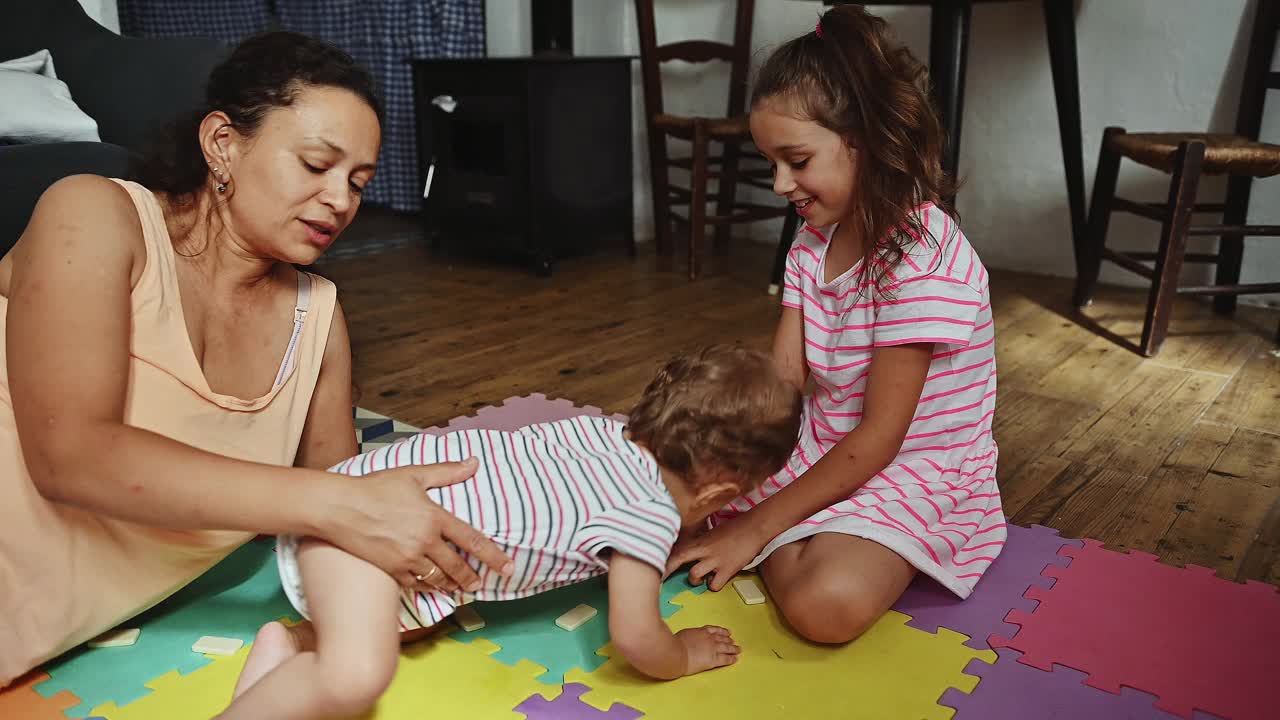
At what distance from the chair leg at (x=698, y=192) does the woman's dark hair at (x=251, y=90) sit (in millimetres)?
2041

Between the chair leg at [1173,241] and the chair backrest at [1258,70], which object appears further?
the chair backrest at [1258,70]

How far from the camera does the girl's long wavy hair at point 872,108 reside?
3.82 feet

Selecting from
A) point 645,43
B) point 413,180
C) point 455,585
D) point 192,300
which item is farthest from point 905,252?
point 413,180

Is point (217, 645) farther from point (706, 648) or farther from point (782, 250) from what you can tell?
point (782, 250)

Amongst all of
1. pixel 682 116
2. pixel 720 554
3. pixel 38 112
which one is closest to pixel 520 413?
pixel 720 554

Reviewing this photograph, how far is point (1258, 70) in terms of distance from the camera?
2475mm

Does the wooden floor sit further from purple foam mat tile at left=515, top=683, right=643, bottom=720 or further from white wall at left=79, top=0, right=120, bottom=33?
white wall at left=79, top=0, right=120, bottom=33

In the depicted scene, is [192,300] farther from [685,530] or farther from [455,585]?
[685,530]

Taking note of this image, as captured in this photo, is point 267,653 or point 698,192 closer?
point 267,653

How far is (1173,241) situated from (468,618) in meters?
1.88

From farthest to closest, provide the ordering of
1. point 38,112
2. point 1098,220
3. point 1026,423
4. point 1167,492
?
point 1098,220
point 1026,423
point 38,112
point 1167,492

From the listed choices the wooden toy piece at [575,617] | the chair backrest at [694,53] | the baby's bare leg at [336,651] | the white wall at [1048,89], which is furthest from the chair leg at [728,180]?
the baby's bare leg at [336,651]

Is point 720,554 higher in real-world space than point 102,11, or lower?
lower

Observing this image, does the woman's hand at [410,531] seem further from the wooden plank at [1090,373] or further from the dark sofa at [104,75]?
the wooden plank at [1090,373]
